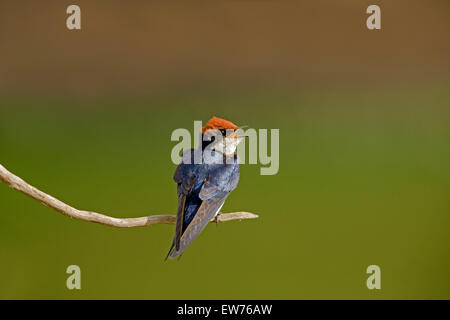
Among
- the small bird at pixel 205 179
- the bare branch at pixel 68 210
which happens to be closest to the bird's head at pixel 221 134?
the small bird at pixel 205 179

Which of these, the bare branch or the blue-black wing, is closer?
the bare branch

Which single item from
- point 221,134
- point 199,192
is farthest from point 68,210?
point 221,134

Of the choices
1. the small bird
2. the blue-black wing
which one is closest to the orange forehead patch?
the small bird

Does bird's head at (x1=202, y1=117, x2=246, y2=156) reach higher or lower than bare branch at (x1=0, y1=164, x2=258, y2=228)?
higher

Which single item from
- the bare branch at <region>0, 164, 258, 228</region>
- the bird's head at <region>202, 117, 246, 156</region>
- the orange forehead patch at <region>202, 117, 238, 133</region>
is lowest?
the bare branch at <region>0, 164, 258, 228</region>

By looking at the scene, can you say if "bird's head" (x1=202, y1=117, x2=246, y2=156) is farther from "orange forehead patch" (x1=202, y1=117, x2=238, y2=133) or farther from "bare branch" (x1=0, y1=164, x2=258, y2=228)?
"bare branch" (x1=0, y1=164, x2=258, y2=228)

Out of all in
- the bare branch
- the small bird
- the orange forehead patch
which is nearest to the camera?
the bare branch

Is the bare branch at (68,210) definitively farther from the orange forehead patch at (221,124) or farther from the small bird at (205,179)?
the orange forehead patch at (221,124)

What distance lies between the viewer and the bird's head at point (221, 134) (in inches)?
73.6

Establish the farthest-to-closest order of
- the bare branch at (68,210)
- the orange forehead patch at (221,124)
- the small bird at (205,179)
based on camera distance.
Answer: the orange forehead patch at (221,124), the small bird at (205,179), the bare branch at (68,210)

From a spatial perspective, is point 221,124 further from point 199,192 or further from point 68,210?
point 68,210

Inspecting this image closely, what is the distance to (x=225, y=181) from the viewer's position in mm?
1830

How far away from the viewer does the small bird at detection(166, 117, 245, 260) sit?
1.70 metres

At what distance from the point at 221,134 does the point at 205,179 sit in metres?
0.19
